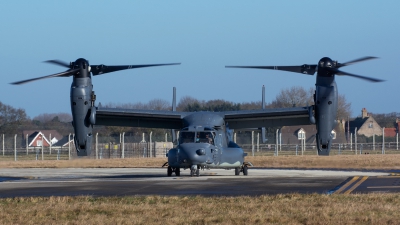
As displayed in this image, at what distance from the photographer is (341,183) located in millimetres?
20766

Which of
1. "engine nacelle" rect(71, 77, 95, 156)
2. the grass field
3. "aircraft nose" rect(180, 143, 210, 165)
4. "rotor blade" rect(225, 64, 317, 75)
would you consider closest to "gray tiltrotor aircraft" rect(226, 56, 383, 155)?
"rotor blade" rect(225, 64, 317, 75)

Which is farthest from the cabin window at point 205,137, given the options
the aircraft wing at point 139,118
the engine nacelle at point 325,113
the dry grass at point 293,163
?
the dry grass at point 293,163

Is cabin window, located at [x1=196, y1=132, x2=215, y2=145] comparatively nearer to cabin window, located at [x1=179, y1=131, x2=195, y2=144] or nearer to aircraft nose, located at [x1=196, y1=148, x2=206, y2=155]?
cabin window, located at [x1=179, y1=131, x2=195, y2=144]

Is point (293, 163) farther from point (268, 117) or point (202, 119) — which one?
point (202, 119)

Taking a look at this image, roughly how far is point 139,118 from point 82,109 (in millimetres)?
3870

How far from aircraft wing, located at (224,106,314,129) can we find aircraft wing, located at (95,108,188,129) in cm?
233

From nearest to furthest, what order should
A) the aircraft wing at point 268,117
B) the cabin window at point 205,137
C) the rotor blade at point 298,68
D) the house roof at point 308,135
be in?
the cabin window at point 205,137 < the rotor blade at point 298,68 < the aircraft wing at point 268,117 < the house roof at point 308,135

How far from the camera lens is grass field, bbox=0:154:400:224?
39.7 feet

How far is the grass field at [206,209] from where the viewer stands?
12.1 metres

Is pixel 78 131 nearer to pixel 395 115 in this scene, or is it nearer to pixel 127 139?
pixel 127 139

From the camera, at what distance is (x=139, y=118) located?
98.1 ft

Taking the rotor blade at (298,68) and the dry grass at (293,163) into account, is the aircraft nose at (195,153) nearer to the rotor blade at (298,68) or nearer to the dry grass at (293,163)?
the rotor blade at (298,68)

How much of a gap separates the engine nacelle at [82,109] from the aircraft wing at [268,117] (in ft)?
19.1

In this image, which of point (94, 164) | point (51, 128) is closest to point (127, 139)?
point (94, 164)
